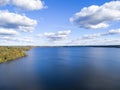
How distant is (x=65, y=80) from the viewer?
3738 cm

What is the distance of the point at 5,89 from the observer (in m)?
31.4

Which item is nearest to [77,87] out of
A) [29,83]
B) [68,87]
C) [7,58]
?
[68,87]

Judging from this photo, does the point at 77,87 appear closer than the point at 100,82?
Yes

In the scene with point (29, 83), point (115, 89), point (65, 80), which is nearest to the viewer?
point (115, 89)

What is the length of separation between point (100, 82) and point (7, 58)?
171ft

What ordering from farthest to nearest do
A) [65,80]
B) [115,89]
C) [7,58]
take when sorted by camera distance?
1. [7,58]
2. [65,80]
3. [115,89]

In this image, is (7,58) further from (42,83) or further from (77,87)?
(77,87)

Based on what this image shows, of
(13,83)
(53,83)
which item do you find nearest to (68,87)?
(53,83)

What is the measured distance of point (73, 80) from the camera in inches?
1471

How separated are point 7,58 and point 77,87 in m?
51.9

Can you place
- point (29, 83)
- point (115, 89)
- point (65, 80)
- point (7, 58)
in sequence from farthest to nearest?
point (7, 58)
point (65, 80)
point (29, 83)
point (115, 89)

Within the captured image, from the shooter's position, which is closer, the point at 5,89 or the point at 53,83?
the point at 5,89

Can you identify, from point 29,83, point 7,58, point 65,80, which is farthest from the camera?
point 7,58

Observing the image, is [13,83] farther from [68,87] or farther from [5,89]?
[68,87]
